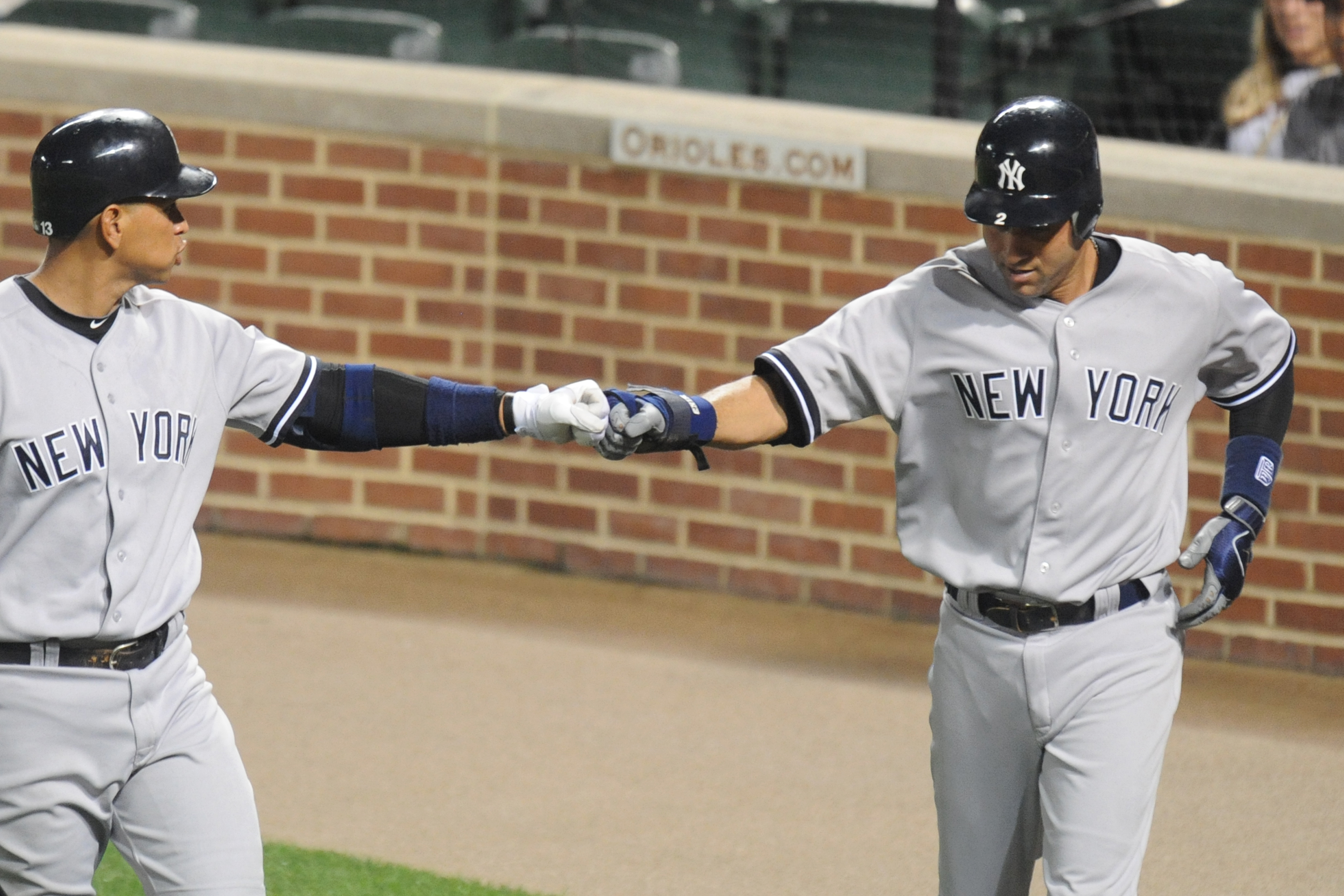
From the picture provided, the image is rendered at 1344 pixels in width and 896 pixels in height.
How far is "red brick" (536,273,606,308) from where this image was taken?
7062 millimetres

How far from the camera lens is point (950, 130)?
6824mm

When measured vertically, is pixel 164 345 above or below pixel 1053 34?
below

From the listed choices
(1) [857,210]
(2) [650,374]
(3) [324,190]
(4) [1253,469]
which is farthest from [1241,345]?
(3) [324,190]

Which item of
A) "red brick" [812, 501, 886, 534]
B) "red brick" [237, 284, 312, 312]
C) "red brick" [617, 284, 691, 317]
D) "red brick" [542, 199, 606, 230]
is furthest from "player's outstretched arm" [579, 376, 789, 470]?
"red brick" [237, 284, 312, 312]

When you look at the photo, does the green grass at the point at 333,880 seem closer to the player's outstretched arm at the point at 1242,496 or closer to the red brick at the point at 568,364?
the player's outstretched arm at the point at 1242,496

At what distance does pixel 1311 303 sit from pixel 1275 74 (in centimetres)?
109

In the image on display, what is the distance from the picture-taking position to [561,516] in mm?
7199

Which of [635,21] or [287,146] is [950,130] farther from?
[287,146]

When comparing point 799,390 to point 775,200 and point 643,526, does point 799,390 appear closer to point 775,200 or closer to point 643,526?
point 775,200

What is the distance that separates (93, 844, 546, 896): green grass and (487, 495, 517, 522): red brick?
2.58 metres

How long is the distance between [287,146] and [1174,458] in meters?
4.45

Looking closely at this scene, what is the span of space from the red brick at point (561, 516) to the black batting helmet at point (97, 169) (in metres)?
3.85

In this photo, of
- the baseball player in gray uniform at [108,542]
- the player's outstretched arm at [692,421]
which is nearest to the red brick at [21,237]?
the baseball player in gray uniform at [108,542]

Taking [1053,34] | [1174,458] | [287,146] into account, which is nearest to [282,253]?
[287,146]
